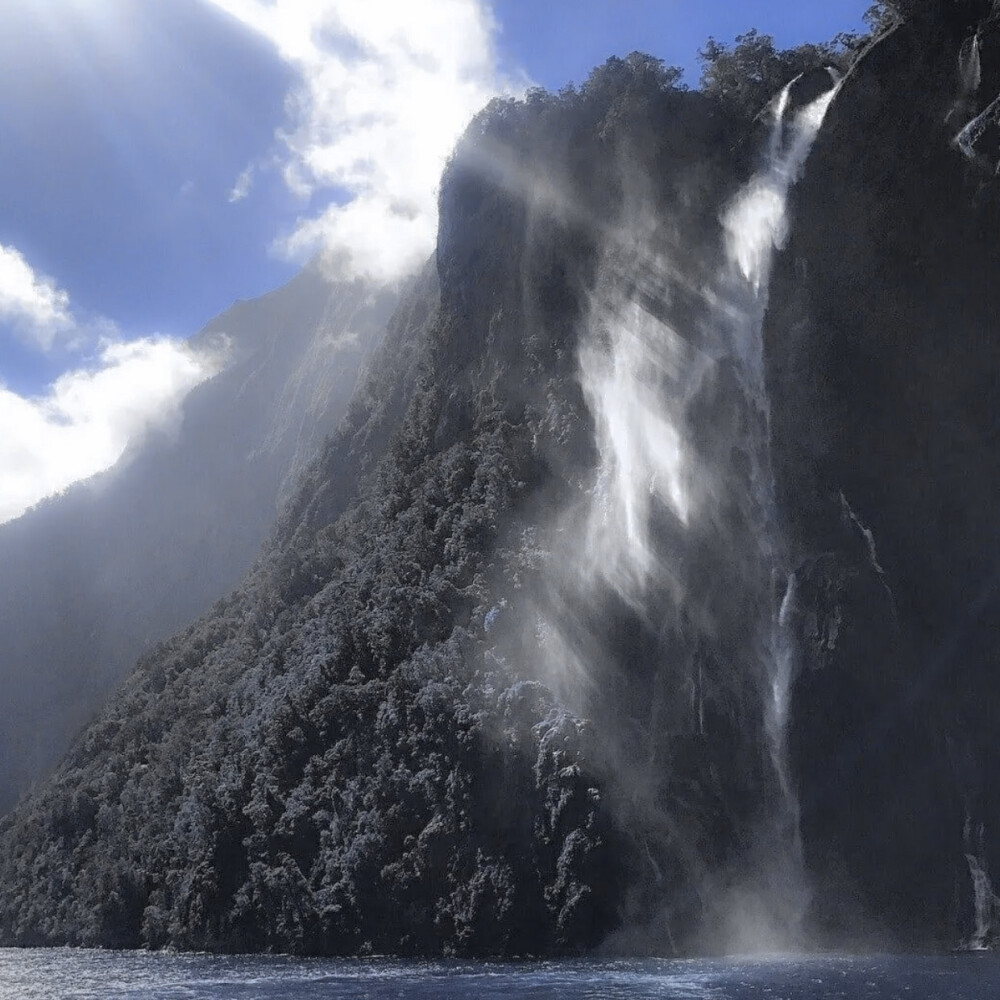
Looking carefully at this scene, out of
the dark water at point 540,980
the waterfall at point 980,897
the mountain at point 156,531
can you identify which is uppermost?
the mountain at point 156,531

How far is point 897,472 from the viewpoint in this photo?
44.4m

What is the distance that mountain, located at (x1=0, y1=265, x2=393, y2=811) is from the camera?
11225 centimetres

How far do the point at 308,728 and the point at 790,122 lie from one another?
32.2 meters

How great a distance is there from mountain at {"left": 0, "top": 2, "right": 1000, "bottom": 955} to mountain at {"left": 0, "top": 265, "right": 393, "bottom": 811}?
2114 inches

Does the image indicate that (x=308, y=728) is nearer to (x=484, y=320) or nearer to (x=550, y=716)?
(x=550, y=716)

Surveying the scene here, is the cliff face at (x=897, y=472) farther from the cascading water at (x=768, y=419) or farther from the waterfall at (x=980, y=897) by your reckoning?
the cascading water at (x=768, y=419)

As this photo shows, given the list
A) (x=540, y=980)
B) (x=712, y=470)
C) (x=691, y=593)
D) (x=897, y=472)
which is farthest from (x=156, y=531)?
(x=540, y=980)

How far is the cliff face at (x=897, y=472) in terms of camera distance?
41500mm

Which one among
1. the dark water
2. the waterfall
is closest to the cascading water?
the dark water

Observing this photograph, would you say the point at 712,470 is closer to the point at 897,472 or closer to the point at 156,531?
the point at 897,472

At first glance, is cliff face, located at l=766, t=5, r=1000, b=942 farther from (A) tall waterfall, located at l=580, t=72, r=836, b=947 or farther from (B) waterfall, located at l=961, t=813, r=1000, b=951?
(A) tall waterfall, located at l=580, t=72, r=836, b=947

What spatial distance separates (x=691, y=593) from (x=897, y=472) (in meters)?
8.41

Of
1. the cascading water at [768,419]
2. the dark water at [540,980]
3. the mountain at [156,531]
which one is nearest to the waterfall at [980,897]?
the dark water at [540,980]

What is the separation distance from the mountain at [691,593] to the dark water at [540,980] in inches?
149
